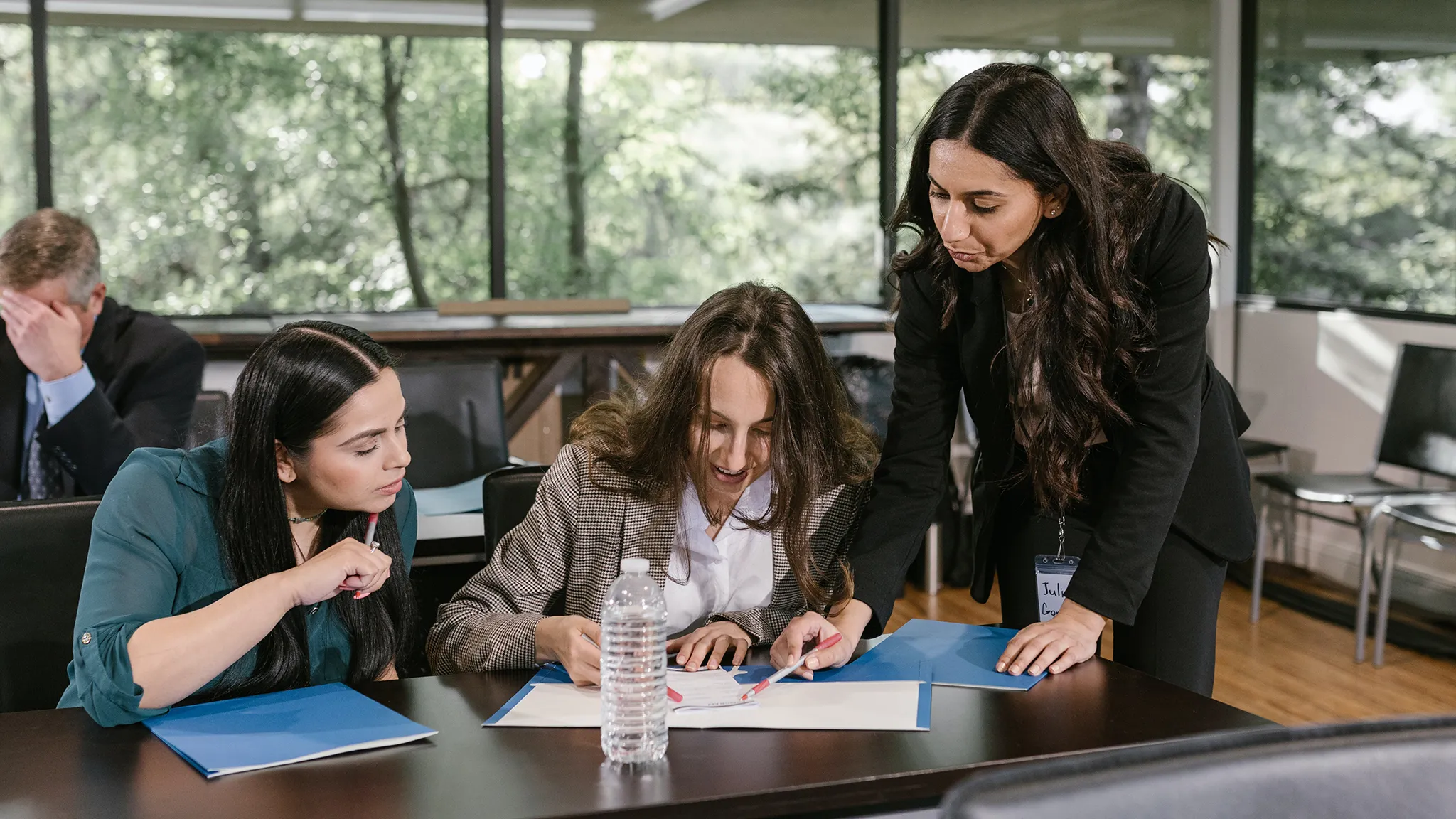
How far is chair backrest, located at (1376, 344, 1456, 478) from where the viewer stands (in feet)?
13.4

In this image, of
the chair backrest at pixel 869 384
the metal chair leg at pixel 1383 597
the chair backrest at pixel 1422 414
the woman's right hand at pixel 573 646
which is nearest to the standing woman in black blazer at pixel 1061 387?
the woman's right hand at pixel 573 646

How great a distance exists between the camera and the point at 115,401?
285 centimetres

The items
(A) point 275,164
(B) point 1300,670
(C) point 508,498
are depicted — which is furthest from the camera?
(A) point 275,164

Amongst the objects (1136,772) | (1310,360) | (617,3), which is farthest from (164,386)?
(1310,360)

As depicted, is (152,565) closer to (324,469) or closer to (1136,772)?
(324,469)

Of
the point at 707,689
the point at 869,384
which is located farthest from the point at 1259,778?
the point at 869,384

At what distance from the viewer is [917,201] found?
1.71m

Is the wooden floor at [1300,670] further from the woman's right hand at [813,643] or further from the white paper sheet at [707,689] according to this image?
the white paper sheet at [707,689]

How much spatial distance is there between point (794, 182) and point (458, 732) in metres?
4.54

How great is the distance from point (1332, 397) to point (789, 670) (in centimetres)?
386

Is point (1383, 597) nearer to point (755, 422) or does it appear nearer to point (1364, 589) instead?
point (1364, 589)

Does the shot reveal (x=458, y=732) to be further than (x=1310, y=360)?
No

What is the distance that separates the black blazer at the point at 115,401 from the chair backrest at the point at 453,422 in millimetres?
478

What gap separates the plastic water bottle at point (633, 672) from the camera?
4.19ft
